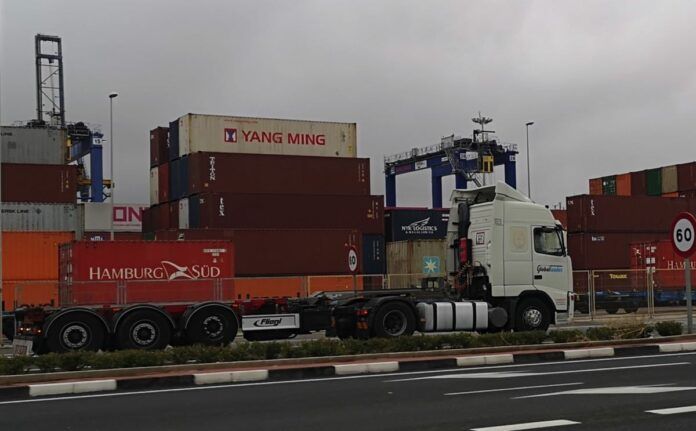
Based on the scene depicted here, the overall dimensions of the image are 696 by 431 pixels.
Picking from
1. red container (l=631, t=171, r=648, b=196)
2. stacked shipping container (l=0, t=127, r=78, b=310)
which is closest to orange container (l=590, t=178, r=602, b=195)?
red container (l=631, t=171, r=648, b=196)

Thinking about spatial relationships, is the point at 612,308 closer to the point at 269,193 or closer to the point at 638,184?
the point at 269,193

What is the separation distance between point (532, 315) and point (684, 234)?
3.89 metres

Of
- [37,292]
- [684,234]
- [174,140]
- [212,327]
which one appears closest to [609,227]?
[174,140]

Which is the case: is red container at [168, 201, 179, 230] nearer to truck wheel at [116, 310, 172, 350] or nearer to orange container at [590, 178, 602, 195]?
truck wheel at [116, 310, 172, 350]

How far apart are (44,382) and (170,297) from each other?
7.00m

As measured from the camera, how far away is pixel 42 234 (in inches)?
967

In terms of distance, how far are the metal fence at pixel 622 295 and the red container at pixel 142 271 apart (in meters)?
14.3

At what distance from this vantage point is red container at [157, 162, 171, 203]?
3484 cm

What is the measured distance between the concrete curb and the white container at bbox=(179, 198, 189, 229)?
2075cm

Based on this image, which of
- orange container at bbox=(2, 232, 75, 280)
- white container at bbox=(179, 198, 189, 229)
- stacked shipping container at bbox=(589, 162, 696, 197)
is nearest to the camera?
orange container at bbox=(2, 232, 75, 280)

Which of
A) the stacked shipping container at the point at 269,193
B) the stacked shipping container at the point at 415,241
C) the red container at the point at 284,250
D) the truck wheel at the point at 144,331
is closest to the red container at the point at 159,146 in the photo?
the stacked shipping container at the point at 269,193

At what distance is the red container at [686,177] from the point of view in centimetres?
4731

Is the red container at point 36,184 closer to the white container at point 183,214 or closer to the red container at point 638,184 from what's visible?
the white container at point 183,214

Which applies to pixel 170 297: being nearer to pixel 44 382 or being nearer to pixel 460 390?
pixel 44 382
